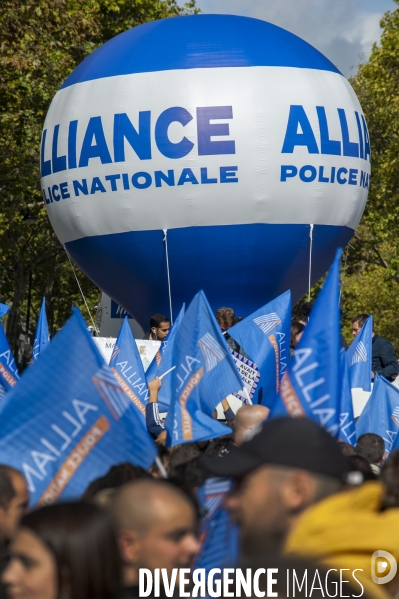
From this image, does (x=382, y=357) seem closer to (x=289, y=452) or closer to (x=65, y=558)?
(x=289, y=452)

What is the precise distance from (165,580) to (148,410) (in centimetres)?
528

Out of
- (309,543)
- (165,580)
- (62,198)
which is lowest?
(165,580)

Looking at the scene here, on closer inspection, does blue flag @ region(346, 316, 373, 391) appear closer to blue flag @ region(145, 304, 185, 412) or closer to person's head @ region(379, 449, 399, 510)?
blue flag @ region(145, 304, 185, 412)

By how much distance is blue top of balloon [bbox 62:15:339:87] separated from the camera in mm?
14477

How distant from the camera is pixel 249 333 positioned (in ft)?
32.6

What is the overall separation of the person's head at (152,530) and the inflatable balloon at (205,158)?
11101mm

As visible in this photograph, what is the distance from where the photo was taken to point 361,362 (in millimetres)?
9797

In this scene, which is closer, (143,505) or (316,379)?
(143,505)

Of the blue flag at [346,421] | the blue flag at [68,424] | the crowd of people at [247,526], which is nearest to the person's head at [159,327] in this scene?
the blue flag at [346,421]

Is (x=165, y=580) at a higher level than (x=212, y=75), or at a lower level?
lower

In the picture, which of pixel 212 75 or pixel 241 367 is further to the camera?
pixel 212 75

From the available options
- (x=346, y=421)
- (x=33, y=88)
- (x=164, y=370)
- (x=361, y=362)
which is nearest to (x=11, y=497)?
(x=346, y=421)

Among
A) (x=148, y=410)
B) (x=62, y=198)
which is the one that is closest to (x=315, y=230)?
(x=62, y=198)

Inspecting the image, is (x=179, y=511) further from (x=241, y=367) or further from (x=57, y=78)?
(x=57, y=78)
